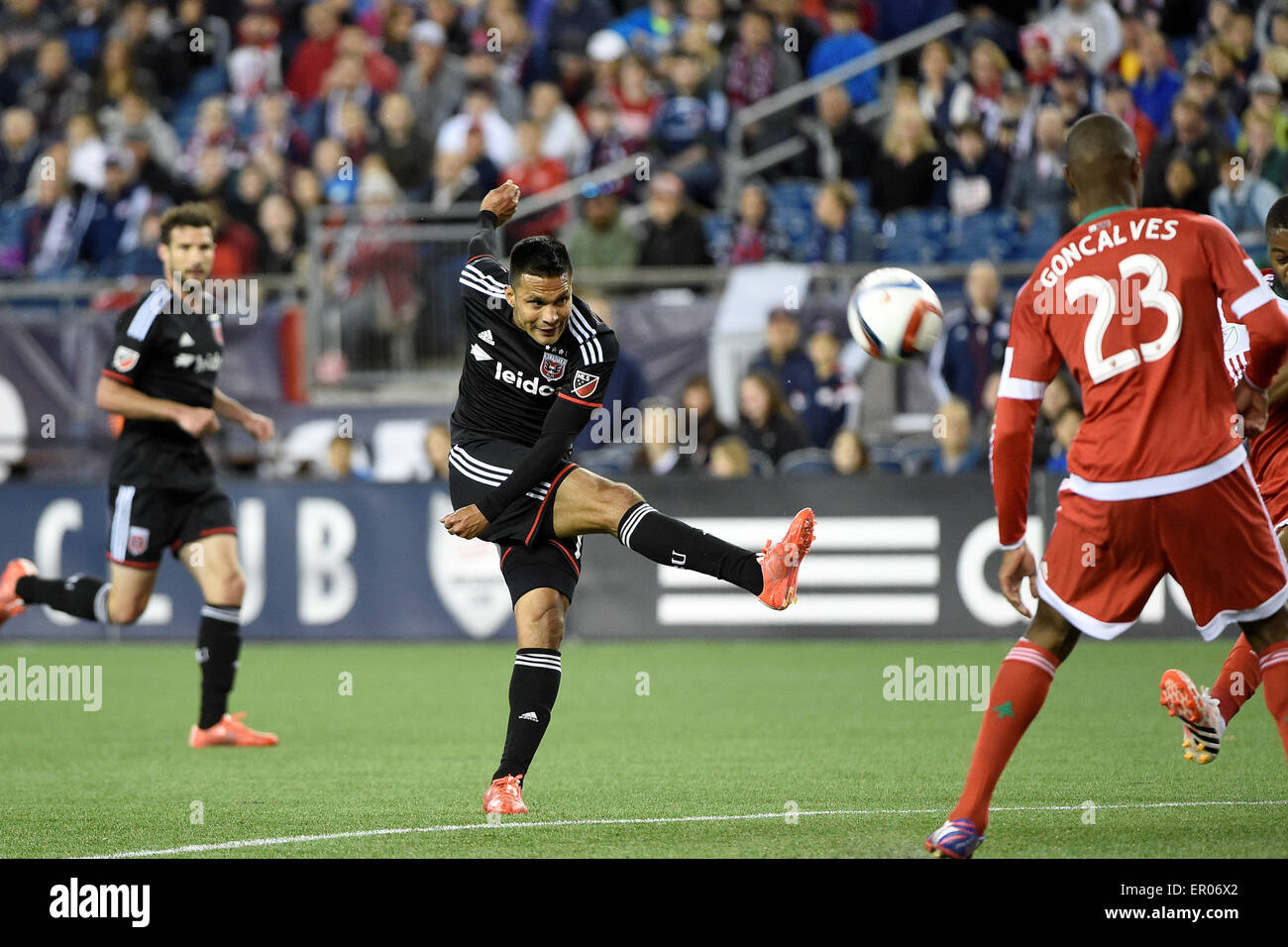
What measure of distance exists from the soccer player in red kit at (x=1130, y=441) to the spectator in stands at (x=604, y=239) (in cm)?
1073

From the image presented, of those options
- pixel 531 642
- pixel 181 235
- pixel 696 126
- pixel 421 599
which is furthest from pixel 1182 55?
pixel 531 642

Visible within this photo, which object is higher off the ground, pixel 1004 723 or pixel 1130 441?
pixel 1130 441

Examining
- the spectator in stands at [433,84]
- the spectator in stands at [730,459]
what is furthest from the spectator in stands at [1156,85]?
the spectator in stands at [433,84]

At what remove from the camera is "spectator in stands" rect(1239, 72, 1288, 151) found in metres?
14.2

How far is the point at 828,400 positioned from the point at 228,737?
687 cm

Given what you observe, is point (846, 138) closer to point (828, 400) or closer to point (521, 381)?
point (828, 400)

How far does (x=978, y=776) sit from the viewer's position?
5348mm

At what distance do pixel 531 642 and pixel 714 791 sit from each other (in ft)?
3.43

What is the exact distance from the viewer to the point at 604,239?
16.0 m

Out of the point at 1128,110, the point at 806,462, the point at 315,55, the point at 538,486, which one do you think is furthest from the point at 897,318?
the point at 315,55

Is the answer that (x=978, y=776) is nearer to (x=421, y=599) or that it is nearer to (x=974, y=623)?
(x=974, y=623)

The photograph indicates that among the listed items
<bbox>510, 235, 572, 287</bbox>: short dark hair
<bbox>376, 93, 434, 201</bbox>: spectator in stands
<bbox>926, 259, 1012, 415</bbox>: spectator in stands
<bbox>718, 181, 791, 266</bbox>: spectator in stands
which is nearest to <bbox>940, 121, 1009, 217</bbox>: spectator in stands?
<bbox>926, 259, 1012, 415</bbox>: spectator in stands

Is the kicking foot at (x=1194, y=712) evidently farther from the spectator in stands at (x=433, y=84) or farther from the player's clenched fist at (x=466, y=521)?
the spectator in stands at (x=433, y=84)

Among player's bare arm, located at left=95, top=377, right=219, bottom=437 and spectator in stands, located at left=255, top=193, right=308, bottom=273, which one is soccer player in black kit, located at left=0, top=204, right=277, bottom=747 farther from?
spectator in stands, located at left=255, top=193, right=308, bottom=273
